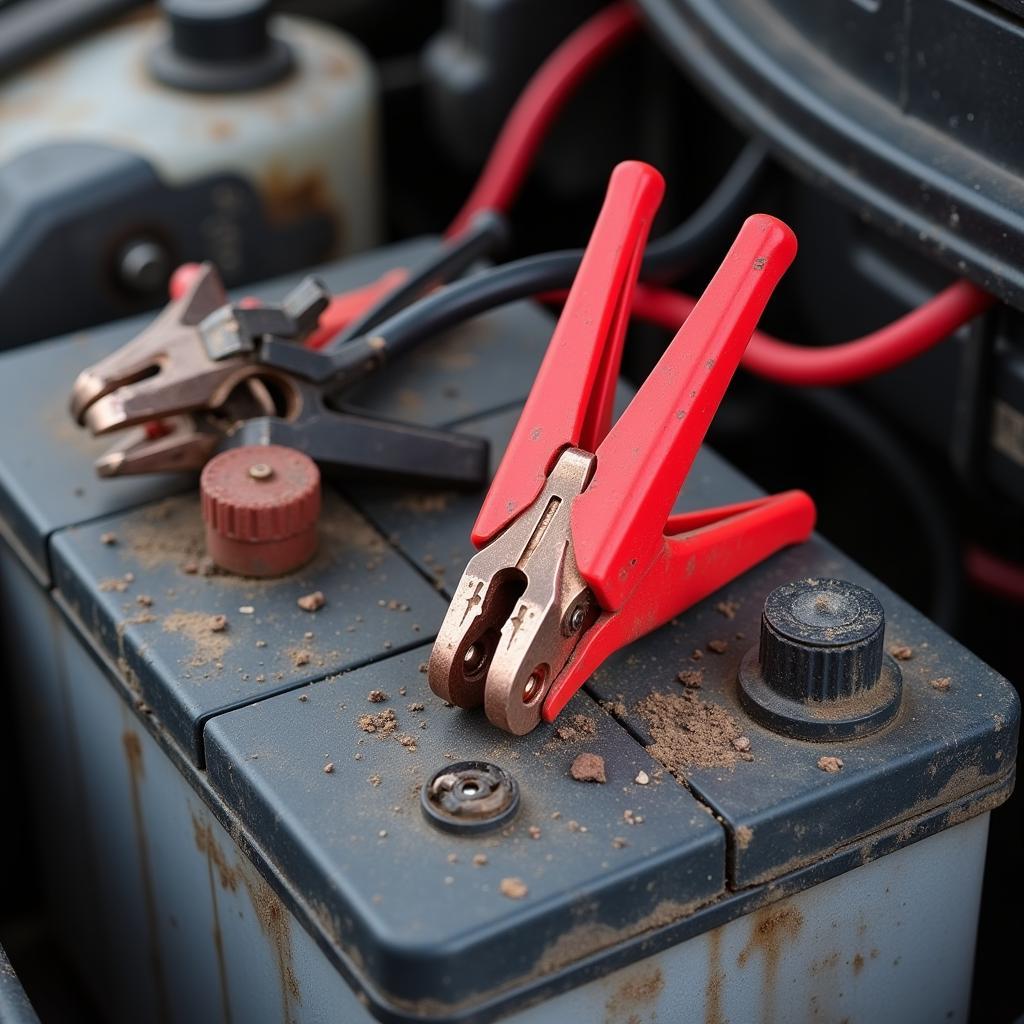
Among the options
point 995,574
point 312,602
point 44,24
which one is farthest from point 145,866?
point 44,24

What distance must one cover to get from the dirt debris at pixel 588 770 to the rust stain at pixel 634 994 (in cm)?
10


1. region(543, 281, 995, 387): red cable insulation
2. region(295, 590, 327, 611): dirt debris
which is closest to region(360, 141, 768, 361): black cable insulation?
region(543, 281, 995, 387): red cable insulation

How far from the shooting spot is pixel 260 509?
1.01 m

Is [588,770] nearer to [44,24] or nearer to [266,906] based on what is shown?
[266,906]

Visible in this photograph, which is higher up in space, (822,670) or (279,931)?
(822,670)

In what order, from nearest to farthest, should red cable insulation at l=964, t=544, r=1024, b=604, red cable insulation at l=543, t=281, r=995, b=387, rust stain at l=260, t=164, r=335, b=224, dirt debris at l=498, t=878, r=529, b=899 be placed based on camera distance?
dirt debris at l=498, t=878, r=529, b=899
red cable insulation at l=543, t=281, r=995, b=387
red cable insulation at l=964, t=544, r=1024, b=604
rust stain at l=260, t=164, r=335, b=224

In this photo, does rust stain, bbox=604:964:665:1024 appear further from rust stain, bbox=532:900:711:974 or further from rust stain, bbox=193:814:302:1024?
rust stain, bbox=193:814:302:1024

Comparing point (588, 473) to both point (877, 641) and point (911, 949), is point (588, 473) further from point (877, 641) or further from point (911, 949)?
point (911, 949)

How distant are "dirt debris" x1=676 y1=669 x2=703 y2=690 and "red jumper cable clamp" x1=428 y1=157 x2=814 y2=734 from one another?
35 mm

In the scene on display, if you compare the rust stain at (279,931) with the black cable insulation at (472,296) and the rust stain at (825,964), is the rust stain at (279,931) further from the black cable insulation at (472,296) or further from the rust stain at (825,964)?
the black cable insulation at (472,296)

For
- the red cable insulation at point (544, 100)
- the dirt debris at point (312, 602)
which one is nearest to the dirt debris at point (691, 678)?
the dirt debris at point (312, 602)

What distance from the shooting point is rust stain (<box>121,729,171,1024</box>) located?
1074mm

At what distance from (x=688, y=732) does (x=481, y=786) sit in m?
0.13

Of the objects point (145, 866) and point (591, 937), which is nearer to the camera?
point (591, 937)
